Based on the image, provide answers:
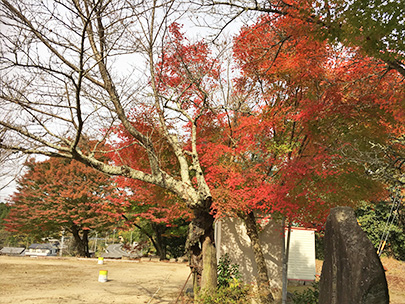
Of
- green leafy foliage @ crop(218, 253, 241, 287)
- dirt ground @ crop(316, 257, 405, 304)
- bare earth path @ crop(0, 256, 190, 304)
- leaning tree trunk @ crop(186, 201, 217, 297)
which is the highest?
leaning tree trunk @ crop(186, 201, 217, 297)

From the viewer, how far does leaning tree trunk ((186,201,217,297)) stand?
8219 millimetres

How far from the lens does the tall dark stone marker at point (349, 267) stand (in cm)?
348

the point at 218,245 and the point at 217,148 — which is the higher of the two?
the point at 217,148

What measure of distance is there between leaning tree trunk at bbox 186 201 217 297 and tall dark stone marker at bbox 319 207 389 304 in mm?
4284

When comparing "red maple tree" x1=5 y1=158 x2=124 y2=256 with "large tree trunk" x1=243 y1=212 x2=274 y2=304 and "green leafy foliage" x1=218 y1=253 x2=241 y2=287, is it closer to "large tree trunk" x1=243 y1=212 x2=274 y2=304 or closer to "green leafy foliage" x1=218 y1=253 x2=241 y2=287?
"green leafy foliage" x1=218 y1=253 x2=241 y2=287

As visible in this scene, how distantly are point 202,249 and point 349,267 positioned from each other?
5199 millimetres

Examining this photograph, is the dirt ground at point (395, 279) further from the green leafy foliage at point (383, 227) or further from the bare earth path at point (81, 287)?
the bare earth path at point (81, 287)

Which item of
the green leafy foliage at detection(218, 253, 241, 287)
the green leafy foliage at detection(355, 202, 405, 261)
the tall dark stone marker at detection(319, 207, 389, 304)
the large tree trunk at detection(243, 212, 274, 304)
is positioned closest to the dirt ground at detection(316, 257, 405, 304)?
the green leafy foliage at detection(355, 202, 405, 261)

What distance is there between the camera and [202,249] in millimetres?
8453

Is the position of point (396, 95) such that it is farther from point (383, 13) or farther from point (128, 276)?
point (128, 276)

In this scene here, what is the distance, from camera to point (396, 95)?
5.71m

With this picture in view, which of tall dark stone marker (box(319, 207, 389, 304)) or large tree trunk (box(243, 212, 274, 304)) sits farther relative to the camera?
large tree trunk (box(243, 212, 274, 304))

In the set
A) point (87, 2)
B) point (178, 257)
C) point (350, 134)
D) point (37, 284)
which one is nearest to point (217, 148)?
point (350, 134)

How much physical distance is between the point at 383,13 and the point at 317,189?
5.22 meters
